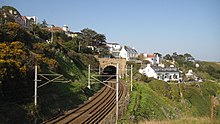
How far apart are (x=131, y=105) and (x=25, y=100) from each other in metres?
9.32

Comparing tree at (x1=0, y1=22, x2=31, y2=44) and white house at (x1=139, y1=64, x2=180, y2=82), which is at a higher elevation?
tree at (x1=0, y1=22, x2=31, y2=44)

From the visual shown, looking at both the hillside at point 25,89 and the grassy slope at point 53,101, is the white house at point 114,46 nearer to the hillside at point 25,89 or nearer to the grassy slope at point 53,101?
the grassy slope at point 53,101

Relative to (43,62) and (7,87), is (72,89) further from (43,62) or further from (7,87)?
(7,87)

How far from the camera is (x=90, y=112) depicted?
752 inches

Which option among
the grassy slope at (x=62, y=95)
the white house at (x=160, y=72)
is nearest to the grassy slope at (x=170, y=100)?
the grassy slope at (x=62, y=95)

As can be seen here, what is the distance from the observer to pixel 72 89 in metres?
23.8

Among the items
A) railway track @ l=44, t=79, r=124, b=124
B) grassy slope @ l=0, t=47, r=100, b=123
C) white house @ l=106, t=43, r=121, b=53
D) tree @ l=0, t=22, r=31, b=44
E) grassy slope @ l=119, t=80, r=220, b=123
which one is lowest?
grassy slope @ l=119, t=80, r=220, b=123

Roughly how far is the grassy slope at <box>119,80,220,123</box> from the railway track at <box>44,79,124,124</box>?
2118 millimetres

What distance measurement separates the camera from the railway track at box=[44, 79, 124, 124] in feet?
53.8

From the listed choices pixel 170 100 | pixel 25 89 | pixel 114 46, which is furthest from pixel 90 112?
pixel 114 46

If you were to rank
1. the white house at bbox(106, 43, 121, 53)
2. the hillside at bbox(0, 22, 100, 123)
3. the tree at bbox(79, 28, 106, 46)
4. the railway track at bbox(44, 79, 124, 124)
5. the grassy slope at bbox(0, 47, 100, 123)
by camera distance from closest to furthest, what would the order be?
the grassy slope at bbox(0, 47, 100, 123)
the hillside at bbox(0, 22, 100, 123)
the railway track at bbox(44, 79, 124, 124)
the tree at bbox(79, 28, 106, 46)
the white house at bbox(106, 43, 121, 53)

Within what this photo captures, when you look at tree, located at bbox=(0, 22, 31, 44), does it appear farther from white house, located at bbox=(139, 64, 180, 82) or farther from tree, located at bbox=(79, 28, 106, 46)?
tree, located at bbox=(79, 28, 106, 46)

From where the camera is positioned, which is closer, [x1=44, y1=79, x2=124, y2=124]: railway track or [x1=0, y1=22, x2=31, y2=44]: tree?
[x1=44, y1=79, x2=124, y2=124]: railway track

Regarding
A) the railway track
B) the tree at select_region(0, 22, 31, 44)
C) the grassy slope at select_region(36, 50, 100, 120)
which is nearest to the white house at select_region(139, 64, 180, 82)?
the grassy slope at select_region(36, 50, 100, 120)
